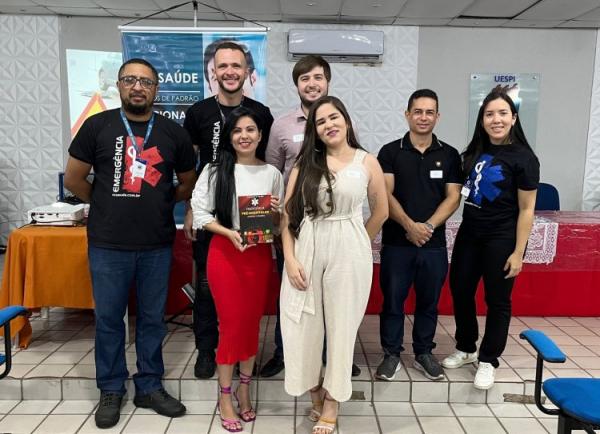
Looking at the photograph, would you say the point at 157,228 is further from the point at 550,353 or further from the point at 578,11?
the point at 578,11

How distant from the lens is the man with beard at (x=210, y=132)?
2408 mm

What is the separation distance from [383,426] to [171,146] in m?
1.71

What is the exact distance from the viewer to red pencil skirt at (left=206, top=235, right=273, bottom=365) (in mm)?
2156

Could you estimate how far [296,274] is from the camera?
2039 millimetres

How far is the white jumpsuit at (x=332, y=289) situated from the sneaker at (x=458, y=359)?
849 millimetres

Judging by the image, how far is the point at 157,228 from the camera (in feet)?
7.57

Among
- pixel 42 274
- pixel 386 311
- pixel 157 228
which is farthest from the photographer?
pixel 42 274

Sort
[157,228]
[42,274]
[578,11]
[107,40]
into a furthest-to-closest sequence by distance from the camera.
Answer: [107,40] → [578,11] → [42,274] → [157,228]

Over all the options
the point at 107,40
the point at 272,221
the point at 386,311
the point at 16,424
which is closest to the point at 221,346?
the point at 272,221

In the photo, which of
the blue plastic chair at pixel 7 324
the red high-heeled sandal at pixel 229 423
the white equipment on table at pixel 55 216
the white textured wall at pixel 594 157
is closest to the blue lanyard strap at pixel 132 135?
the blue plastic chair at pixel 7 324

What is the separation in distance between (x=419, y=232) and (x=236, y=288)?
94 cm

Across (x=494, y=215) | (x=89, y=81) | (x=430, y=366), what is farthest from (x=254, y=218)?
(x=89, y=81)

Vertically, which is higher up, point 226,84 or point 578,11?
point 578,11

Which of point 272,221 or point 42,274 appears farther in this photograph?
point 42,274
